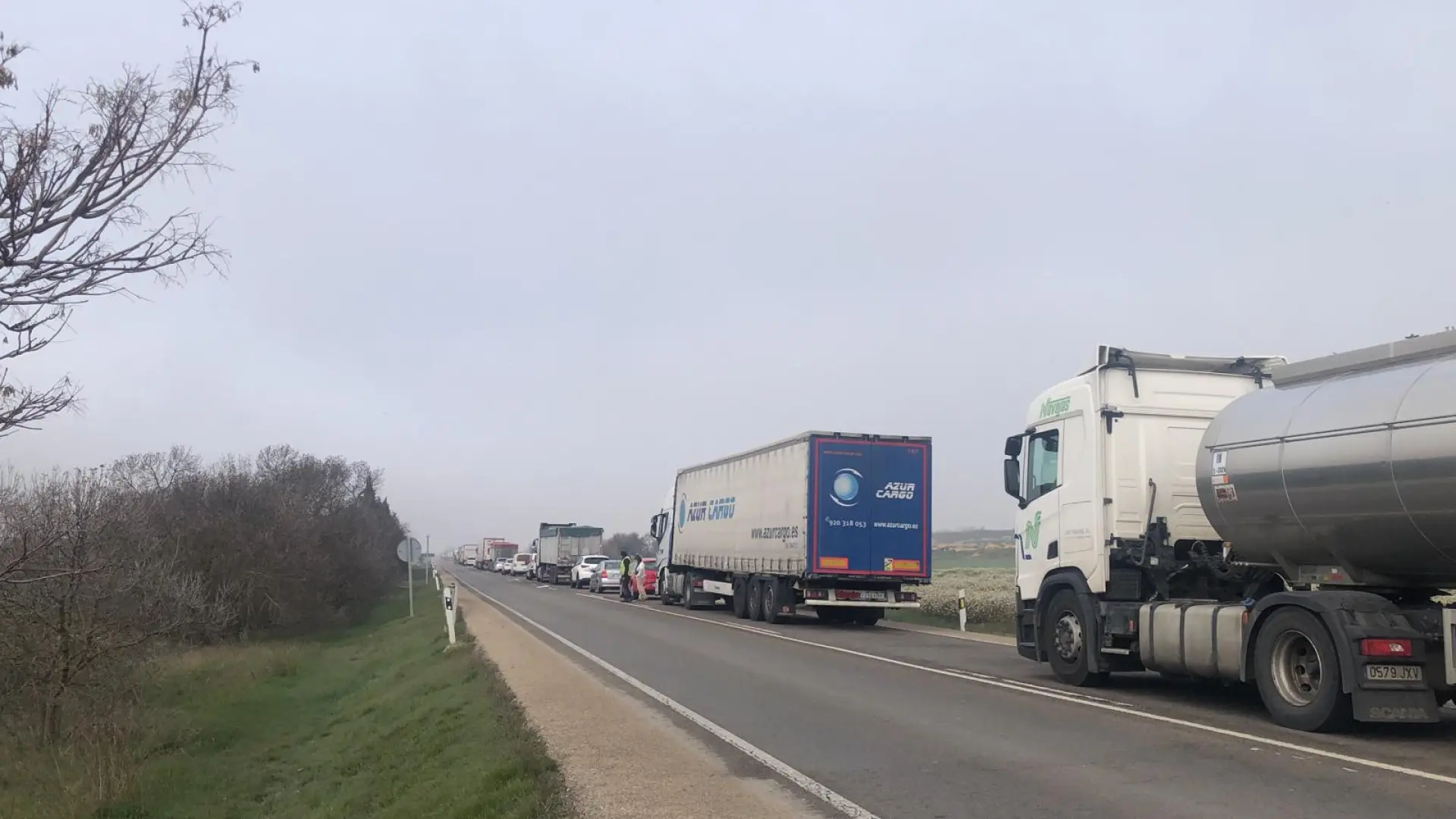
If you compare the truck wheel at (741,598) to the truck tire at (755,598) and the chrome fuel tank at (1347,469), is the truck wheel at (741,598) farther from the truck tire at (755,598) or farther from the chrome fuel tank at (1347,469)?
the chrome fuel tank at (1347,469)

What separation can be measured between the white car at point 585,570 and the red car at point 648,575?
372 inches

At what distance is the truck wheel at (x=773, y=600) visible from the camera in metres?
24.5

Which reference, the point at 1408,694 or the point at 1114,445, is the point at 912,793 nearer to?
the point at 1408,694

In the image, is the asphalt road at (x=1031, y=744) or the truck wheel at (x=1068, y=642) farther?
the truck wheel at (x=1068, y=642)

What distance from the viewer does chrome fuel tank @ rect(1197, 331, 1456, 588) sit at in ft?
27.1

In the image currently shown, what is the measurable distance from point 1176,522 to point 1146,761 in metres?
4.61

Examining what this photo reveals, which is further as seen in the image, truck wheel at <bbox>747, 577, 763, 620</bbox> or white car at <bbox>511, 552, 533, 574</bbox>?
white car at <bbox>511, 552, 533, 574</bbox>

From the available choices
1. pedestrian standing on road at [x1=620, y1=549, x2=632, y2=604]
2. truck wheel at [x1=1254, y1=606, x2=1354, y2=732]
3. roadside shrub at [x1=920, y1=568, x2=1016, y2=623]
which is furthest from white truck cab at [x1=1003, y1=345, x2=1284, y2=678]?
pedestrian standing on road at [x1=620, y1=549, x2=632, y2=604]

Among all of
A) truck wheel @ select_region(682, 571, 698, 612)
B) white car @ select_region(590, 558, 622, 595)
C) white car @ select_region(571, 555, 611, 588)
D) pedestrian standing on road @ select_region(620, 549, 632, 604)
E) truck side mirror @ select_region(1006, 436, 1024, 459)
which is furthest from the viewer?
white car @ select_region(571, 555, 611, 588)

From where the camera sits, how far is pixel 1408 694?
8531 millimetres

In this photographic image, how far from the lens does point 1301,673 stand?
30.9 feet

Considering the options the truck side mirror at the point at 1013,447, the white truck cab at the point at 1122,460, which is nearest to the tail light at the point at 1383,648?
the white truck cab at the point at 1122,460

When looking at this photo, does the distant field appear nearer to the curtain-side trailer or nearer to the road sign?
the curtain-side trailer

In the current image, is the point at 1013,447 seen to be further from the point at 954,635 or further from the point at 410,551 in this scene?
the point at 410,551
